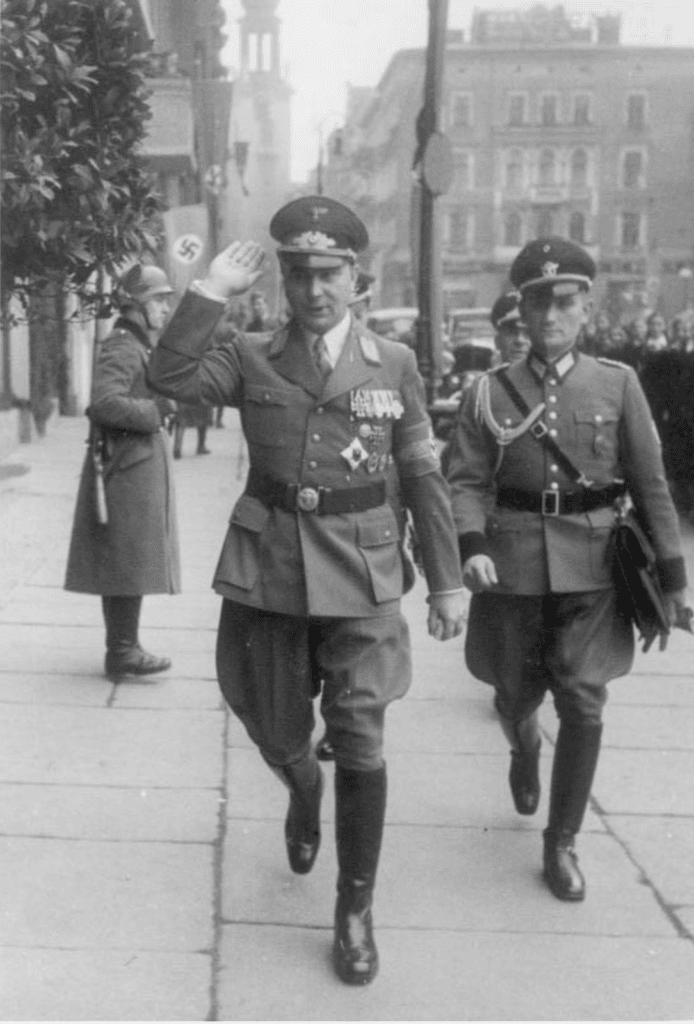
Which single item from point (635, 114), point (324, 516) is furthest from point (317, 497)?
point (635, 114)

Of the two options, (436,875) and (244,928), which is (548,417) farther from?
(244,928)

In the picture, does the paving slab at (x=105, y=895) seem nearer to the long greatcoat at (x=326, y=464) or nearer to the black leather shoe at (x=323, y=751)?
the long greatcoat at (x=326, y=464)

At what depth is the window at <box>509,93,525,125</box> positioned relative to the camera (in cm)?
10106

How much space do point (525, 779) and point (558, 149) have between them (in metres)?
98.4

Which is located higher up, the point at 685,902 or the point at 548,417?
the point at 548,417

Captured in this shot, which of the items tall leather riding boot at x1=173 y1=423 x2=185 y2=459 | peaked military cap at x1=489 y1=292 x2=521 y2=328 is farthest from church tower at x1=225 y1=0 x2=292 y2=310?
peaked military cap at x1=489 y1=292 x2=521 y2=328

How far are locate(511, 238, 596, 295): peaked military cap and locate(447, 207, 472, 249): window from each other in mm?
97185

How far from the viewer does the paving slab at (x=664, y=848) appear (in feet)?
16.9

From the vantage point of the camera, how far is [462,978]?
4.38m

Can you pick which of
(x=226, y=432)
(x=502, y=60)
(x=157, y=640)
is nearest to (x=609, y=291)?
(x=502, y=60)

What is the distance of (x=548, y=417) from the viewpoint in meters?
5.24

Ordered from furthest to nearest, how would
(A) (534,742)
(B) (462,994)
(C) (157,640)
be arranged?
(C) (157,640) < (A) (534,742) < (B) (462,994)

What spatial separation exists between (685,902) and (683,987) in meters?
0.71

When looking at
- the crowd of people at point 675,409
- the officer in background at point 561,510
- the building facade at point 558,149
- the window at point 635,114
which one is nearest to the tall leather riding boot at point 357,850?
the officer in background at point 561,510
